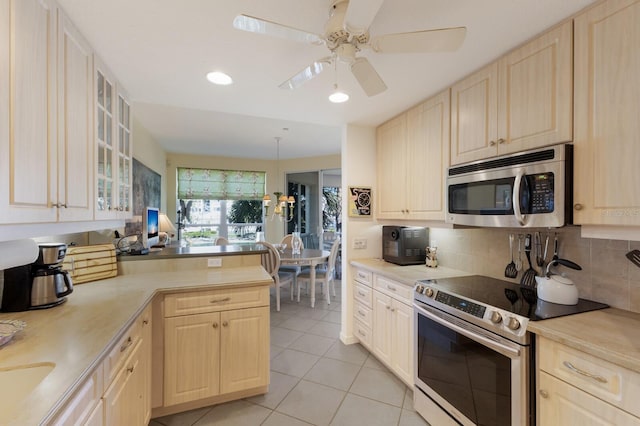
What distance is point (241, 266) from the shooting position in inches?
95.3

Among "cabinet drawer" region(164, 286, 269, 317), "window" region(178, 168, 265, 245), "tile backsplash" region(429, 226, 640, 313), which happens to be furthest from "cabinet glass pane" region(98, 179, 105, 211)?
"window" region(178, 168, 265, 245)

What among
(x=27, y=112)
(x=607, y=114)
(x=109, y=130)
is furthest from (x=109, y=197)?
(x=607, y=114)

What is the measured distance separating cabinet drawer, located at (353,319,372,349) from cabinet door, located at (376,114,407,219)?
1.09 metres

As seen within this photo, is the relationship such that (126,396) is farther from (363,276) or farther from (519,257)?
(519,257)

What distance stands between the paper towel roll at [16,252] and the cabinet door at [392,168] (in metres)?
2.38

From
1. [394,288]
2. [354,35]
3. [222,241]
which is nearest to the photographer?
[354,35]

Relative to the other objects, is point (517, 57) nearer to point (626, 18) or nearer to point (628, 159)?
point (626, 18)

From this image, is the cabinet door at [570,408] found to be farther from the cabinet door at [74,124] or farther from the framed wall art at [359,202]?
the cabinet door at [74,124]

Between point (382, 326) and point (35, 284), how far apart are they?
228 centimetres

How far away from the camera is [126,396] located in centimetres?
131

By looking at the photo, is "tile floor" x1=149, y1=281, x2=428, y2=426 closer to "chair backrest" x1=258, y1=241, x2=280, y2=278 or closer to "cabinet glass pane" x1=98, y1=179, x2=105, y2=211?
"chair backrest" x1=258, y1=241, x2=280, y2=278

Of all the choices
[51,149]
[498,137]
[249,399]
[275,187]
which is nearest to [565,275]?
[498,137]

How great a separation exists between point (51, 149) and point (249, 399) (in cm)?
193

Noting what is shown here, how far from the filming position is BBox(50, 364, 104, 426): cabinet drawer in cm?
81
